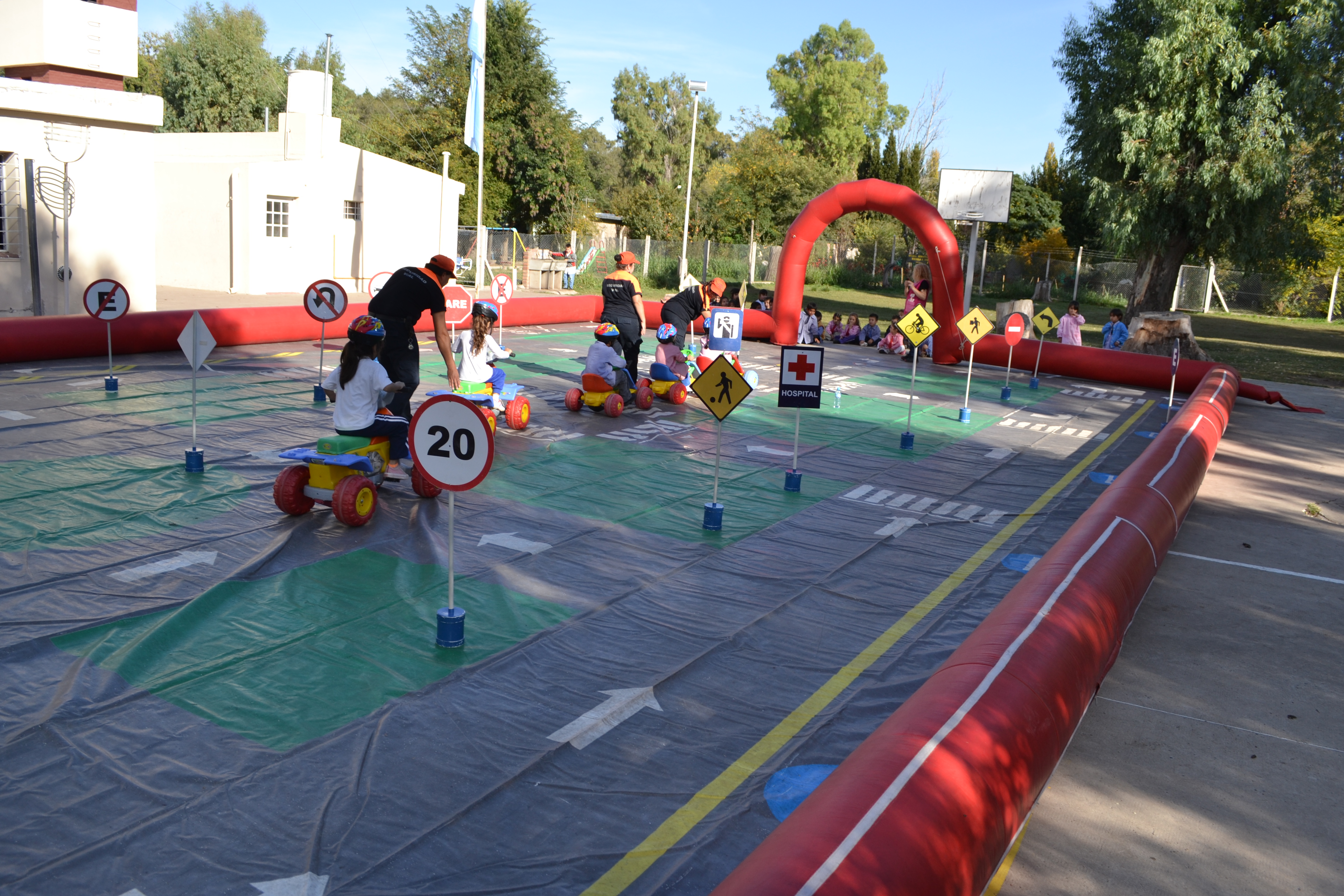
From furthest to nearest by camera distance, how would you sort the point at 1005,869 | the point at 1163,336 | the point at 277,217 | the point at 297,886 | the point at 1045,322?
the point at 277,217, the point at 1163,336, the point at 1045,322, the point at 1005,869, the point at 297,886

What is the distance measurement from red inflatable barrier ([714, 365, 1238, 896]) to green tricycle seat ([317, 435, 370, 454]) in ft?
17.2

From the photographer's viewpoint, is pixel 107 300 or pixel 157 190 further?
pixel 157 190

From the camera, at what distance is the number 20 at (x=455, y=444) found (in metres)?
5.72

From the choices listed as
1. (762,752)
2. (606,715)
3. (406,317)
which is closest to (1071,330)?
(406,317)

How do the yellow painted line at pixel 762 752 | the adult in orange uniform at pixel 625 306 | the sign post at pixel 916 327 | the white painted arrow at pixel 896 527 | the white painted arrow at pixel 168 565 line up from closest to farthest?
the yellow painted line at pixel 762 752
the white painted arrow at pixel 168 565
the white painted arrow at pixel 896 527
the sign post at pixel 916 327
the adult in orange uniform at pixel 625 306

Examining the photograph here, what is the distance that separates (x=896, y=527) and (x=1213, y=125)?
22.6m

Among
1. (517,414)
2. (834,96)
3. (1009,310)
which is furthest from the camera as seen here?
(834,96)

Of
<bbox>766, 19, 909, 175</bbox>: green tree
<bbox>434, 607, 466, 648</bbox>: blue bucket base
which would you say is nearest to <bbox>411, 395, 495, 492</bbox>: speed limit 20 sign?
<bbox>434, 607, 466, 648</bbox>: blue bucket base

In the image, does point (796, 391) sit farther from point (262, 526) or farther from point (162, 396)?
point (162, 396)

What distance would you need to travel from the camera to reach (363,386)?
320 inches

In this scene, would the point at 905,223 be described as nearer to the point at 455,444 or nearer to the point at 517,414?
the point at 517,414

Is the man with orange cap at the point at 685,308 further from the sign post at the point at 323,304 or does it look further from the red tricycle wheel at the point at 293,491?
the red tricycle wheel at the point at 293,491

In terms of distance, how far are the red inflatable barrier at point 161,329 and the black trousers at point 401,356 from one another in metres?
1.46

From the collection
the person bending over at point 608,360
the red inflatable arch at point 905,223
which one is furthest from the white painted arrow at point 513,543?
the red inflatable arch at point 905,223
